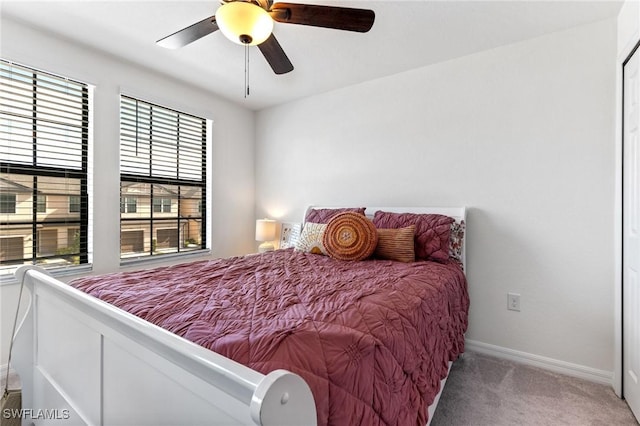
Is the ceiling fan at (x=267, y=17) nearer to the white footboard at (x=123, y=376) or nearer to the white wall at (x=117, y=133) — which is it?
the white footboard at (x=123, y=376)

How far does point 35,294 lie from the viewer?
1.49 metres

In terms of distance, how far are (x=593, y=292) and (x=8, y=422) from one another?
3.39m

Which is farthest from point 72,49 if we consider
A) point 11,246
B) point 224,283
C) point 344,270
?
point 344,270

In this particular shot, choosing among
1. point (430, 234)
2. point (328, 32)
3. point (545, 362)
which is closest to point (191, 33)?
point (328, 32)

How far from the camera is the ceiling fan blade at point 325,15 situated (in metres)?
1.45

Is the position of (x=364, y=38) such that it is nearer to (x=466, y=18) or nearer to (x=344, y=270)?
(x=466, y=18)

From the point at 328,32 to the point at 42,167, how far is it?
233 centimetres

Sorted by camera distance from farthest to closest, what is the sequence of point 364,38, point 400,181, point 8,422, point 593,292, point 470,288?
point 400,181
point 470,288
point 364,38
point 593,292
point 8,422

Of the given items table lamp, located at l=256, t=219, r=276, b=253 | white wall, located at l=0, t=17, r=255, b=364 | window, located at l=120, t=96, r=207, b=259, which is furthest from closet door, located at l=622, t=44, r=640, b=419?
window, located at l=120, t=96, r=207, b=259

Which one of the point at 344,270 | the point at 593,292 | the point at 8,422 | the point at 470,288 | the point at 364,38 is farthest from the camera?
the point at 470,288

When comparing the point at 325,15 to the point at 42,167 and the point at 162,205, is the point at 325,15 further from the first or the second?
the point at 162,205

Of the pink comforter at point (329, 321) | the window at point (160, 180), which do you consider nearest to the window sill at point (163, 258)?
the window at point (160, 180)

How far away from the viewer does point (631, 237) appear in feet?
5.63

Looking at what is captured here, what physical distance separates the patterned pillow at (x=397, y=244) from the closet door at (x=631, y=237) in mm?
1182
